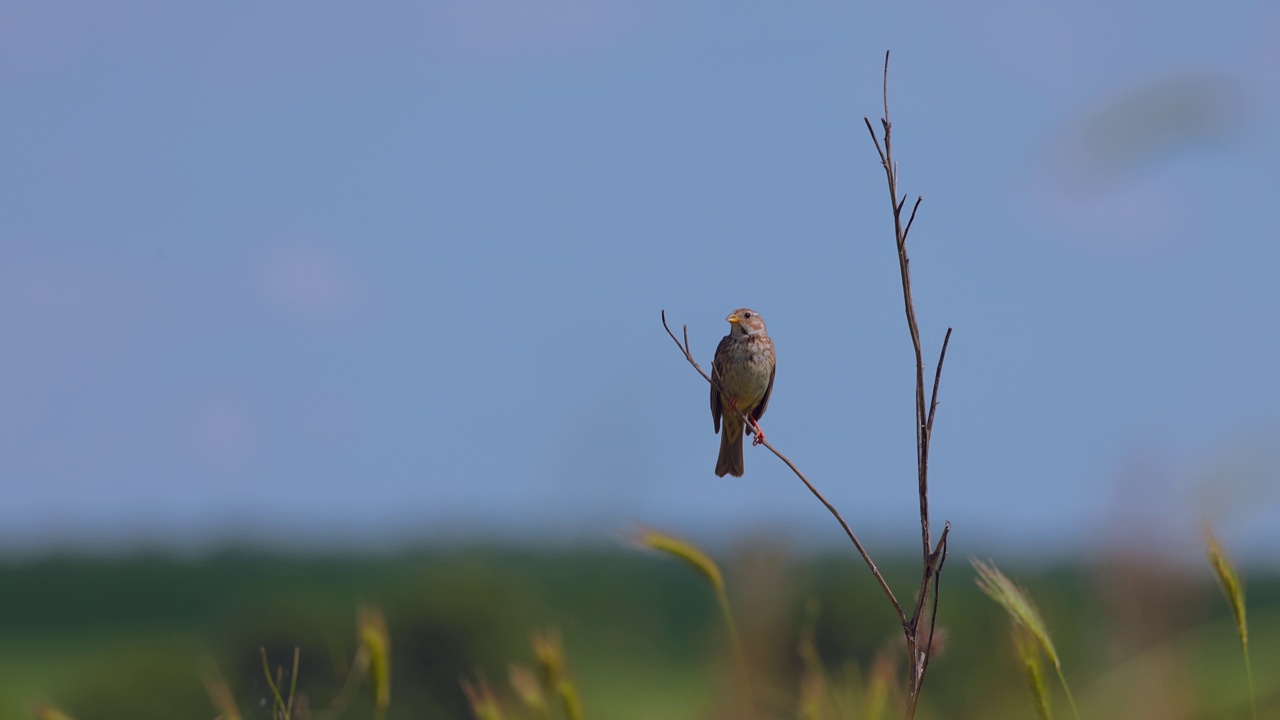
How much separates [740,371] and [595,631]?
71.5m

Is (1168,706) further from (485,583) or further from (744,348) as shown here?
(485,583)

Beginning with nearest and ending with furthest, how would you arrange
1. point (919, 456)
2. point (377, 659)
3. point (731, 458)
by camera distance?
point (919, 456) → point (377, 659) → point (731, 458)

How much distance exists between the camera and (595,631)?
77.1 m

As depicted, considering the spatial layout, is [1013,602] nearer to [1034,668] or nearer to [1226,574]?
[1034,668]

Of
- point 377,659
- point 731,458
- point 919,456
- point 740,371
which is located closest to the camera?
point 919,456

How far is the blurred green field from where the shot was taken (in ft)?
16.8

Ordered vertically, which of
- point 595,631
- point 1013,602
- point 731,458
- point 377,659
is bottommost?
point 595,631

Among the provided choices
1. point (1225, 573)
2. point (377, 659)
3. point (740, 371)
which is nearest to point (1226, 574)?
point (1225, 573)

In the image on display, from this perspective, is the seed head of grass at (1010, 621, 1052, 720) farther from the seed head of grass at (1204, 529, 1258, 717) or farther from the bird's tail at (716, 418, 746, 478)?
the bird's tail at (716, 418, 746, 478)

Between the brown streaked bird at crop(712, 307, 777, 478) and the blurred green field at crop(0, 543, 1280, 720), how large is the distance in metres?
0.69

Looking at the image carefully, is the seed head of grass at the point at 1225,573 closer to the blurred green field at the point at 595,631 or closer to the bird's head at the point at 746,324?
A: the blurred green field at the point at 595,631

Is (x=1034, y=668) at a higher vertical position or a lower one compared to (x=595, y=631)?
higher

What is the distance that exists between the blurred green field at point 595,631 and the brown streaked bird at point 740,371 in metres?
0.69

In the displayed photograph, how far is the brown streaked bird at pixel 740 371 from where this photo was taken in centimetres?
694
